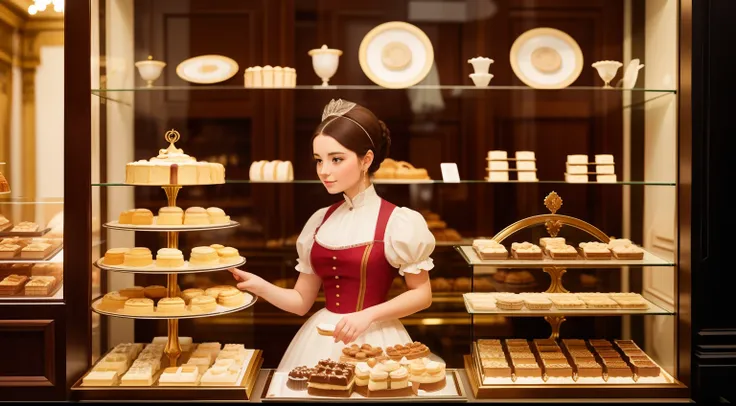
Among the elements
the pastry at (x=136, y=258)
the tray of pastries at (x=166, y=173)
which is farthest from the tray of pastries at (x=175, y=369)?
the tray of pastries at (x=166, y=173)

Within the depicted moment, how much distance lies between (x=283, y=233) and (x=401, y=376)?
1.37m

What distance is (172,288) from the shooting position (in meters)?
3.66

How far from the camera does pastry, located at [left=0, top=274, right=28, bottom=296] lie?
357 centimetres

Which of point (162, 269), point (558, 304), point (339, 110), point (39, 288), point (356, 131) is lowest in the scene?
point (558, 304)

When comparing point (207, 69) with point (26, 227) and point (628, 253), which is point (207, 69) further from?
point (628, 253)

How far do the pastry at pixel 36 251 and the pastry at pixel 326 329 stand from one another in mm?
1460

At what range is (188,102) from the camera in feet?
14.1

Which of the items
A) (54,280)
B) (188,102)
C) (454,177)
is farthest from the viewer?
(188,102)

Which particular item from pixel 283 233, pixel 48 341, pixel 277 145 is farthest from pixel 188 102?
pixel 48 341

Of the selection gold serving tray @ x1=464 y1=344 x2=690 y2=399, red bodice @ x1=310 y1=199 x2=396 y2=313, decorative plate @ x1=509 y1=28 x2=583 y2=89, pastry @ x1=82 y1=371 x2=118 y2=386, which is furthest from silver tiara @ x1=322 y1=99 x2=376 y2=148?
pastry @ x1=82 y1=371 x2=118 y2=386

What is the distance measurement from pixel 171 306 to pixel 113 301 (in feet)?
1.00

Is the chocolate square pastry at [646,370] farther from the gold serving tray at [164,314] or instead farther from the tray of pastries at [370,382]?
the gold serving tray at [164,314]

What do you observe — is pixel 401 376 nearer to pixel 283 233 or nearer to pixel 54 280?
pixel 283 233

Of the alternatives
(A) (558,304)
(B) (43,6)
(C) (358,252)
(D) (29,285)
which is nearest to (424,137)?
(C) (358,252)
